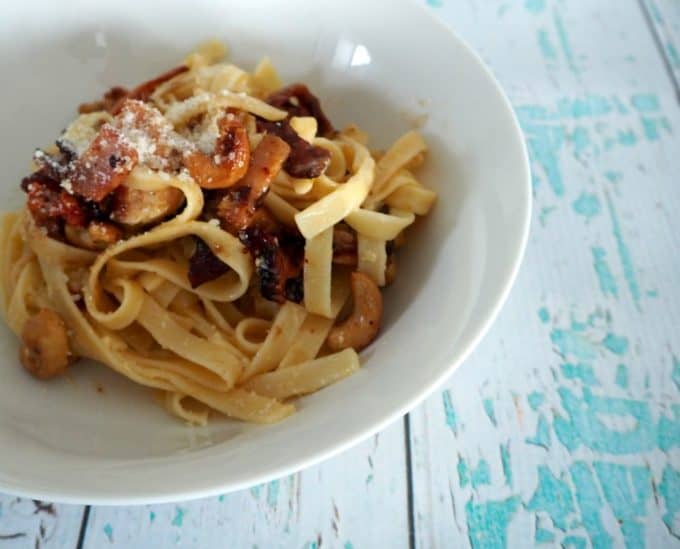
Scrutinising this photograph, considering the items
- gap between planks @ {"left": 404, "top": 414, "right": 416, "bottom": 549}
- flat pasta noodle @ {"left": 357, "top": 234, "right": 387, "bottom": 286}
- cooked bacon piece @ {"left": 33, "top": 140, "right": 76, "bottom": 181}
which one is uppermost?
cooked bacon piece @ {"left": 33, "top": 140, "right": 76, "bottom": 181}

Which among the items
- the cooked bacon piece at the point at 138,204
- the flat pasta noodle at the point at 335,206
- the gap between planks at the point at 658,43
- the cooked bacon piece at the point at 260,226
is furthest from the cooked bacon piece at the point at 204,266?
the gap between planks at the point at 658,43

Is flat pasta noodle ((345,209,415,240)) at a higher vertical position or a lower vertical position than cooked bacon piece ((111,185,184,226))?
lower

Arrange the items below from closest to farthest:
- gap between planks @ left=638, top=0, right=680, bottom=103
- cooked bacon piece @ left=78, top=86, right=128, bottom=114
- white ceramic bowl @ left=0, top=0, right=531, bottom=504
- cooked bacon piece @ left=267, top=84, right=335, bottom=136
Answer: white ceramic bowl @ left=0, top=0, right=531, bottom=504 → cooked bacon piece @ left=267, top=84, right=335, bottom=136 → cooked bacon piece @ left=78, top=86, right=128, bottom=114 → gap between planks @ left=638, top=0, right=680, bottom=103

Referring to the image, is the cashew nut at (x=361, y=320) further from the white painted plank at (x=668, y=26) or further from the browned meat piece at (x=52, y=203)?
the white painted plank at (x=668, y=26)

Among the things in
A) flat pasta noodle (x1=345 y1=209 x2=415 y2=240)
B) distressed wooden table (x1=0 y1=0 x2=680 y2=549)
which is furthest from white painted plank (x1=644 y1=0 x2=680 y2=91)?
flat pasta noodle (x1=345 y1=209 x2=415 y2=240)

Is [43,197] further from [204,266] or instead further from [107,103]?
[107,103]

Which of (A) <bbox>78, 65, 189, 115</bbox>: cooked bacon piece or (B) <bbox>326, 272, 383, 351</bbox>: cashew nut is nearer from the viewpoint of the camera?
(B) <bbox>326, 272, 383, 351</bbox>: cashew nut

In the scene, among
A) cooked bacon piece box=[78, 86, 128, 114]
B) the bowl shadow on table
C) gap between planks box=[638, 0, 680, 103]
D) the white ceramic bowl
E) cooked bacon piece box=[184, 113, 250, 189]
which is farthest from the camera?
gap between planks box=[638, 0, 680, 103]

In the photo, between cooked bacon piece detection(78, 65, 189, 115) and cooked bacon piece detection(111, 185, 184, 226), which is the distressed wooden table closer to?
cooked bacon piece detection(111, 185, 184, 226)
